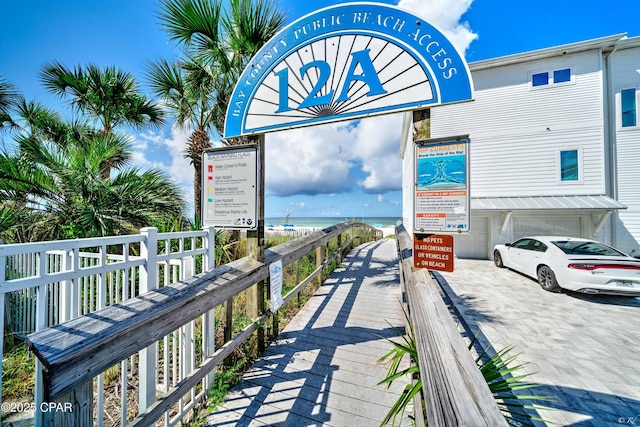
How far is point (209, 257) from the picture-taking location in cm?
246

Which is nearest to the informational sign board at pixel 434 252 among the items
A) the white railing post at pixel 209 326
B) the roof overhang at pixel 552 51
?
the white railing post at pixel 209 326

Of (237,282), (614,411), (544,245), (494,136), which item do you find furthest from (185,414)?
(494,136)

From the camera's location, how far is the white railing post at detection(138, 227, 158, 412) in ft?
5.90

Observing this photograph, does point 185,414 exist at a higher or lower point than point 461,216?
lower

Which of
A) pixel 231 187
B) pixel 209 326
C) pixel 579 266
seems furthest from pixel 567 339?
pixel 231 187

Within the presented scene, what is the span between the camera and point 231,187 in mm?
2377

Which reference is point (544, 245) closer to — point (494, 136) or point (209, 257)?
point (494, 136)

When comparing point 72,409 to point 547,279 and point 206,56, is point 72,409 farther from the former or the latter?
point 547,279

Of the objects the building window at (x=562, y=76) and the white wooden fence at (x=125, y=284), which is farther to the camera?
the building window at (x=562, y=76)

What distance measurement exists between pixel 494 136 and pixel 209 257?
1142cm

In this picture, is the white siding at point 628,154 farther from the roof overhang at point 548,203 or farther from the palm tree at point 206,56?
the palm tree at point 206,56

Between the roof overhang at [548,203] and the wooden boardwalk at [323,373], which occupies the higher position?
the roof overhang at [548,203]

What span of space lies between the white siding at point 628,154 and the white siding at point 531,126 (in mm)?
1082

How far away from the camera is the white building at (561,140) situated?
28.5 ft
